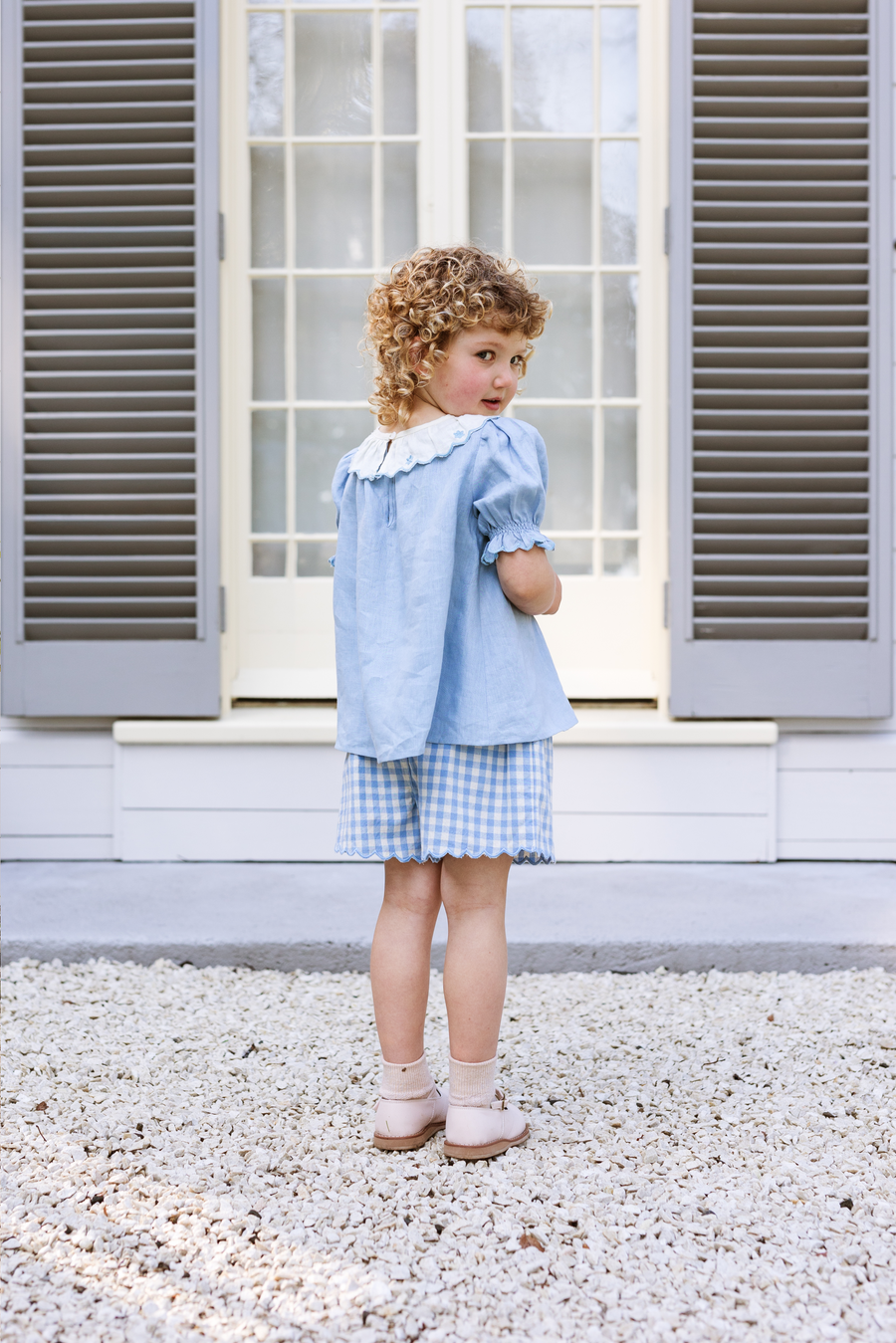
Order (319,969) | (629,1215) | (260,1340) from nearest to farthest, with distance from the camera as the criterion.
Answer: (260,1340), (629,1215), (319,969)

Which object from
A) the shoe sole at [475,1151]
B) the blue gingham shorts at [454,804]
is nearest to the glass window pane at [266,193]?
the blue gingham shorts at [454,804]

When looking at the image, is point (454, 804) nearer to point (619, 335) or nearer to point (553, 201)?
point (619, 335)

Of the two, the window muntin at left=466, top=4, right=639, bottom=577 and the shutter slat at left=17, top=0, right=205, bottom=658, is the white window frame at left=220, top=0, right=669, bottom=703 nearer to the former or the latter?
the window muntin at left=466, top=4, right=639, bottom=577

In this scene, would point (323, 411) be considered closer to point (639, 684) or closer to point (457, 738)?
point (639, 684)

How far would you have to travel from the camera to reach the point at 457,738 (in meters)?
1.45

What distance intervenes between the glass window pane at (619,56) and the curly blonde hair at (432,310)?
2.08 meters

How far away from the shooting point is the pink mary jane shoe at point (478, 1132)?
4.80ft

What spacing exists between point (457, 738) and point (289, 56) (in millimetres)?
2663

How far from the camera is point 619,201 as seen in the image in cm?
322

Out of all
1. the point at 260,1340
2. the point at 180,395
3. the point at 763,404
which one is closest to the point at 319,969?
the point at 260,1340

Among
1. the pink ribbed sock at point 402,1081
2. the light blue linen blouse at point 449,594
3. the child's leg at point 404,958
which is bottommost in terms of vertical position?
the pink ribbed sock at point 402,1081

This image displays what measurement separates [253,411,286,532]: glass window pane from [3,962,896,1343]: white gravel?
1589mm

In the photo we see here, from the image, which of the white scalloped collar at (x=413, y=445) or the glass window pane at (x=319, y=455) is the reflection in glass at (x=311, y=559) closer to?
the glass window pane at (x=319, y=455)

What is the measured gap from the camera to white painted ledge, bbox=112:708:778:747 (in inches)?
117
